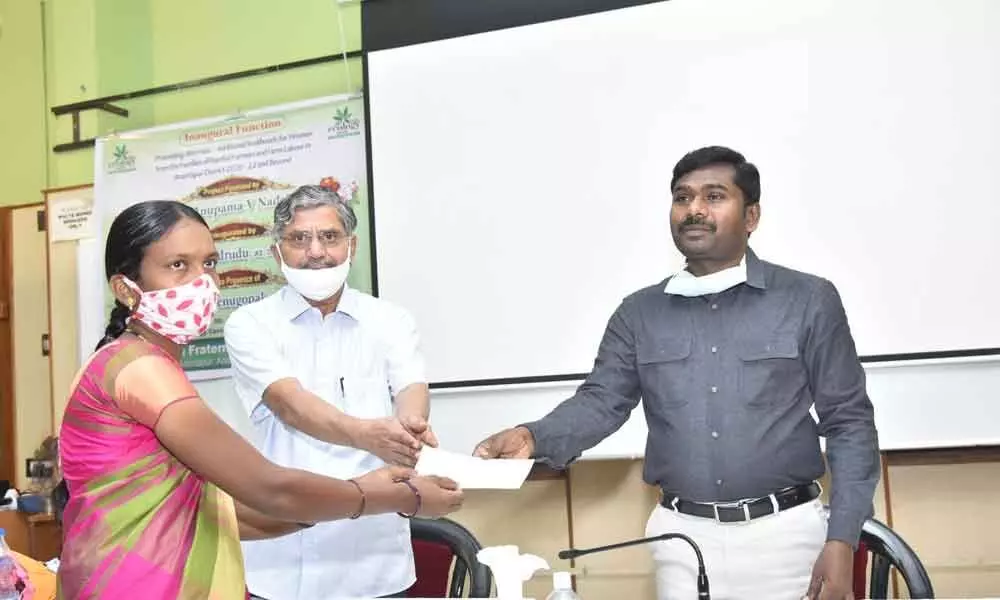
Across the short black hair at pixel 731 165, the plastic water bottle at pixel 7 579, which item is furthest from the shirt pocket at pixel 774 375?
the plastic water bottle at pixel 7 579

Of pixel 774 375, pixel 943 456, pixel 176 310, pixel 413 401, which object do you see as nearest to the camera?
pixel 176 310

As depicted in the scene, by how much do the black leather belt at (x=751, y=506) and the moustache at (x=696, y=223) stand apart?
0.65m

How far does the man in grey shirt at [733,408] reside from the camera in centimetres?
208

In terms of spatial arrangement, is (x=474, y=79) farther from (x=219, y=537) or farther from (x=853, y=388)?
(x=219, y=537)

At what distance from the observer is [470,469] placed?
70.3 inches

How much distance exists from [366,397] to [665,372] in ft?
2.59

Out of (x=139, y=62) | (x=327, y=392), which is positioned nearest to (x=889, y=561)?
(x=327, y=392)

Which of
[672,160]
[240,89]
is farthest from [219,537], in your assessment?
[240,89]

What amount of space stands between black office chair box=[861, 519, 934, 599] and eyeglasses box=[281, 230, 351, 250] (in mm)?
1523

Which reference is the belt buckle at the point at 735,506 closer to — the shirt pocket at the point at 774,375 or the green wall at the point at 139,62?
the shirt pocket at the point at 774,375

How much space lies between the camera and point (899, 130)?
2.96 meters

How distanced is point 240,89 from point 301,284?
6.54ft

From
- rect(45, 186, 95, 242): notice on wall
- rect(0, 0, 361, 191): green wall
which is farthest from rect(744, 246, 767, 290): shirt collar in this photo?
rect(45, 186, 95, 242): notice on wall

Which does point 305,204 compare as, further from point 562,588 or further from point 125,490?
point 562,588
